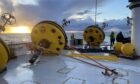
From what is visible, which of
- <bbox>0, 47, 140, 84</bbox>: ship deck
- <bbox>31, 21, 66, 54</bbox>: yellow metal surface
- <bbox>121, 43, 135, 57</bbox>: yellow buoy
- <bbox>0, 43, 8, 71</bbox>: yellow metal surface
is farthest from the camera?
<bbox>31, 21, 66, 54</bbox>: yellow metal surface

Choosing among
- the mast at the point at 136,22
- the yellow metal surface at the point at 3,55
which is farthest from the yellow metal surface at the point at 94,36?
the yellow metal surface at the point at 3,55

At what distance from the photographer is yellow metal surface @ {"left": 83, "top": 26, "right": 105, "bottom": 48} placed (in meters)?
12.1

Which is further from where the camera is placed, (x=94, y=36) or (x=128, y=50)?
(x=94, y=36)

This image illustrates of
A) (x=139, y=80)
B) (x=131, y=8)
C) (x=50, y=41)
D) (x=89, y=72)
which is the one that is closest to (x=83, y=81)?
(x=89, y=72)

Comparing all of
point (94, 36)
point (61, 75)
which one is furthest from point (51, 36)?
point (94, 36)

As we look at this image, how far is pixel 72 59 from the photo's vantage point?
294 inches

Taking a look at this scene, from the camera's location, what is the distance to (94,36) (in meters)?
12.3

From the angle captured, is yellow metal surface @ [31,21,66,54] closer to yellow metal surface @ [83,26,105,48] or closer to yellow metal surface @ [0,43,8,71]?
yellow metal surface @ [0,43,8,71]

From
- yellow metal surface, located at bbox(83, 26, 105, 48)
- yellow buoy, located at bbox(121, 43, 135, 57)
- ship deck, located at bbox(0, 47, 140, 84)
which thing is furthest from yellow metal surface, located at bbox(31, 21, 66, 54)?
yellow metal surface, located at bbox(83, 26, 105, 48)

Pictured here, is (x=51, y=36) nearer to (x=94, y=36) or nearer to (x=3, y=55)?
(x=3, y=55)

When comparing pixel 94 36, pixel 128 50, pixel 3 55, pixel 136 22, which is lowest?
pixel 128 50

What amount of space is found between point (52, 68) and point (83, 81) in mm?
1573

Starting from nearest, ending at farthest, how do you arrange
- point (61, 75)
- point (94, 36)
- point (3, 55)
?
point (3, 55) → point (61, 75) → point (94, 36)

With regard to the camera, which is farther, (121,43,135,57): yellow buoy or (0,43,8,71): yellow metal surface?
(121,43,135,57): yellow buoy
